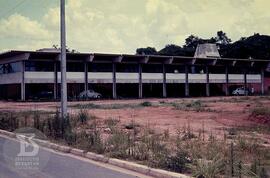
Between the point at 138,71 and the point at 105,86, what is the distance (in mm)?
6261

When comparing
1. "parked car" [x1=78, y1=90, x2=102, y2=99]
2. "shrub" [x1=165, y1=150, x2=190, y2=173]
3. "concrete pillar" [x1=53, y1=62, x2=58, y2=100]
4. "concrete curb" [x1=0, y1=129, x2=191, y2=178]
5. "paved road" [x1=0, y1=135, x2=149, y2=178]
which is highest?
"concrete pillar" [x1=53, y1=62, x2=58, y2=100]

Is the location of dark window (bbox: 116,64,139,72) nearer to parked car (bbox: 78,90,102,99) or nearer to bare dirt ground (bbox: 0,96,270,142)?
parked car (bbox: 78,90,102,99)

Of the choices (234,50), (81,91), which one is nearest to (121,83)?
(81,91)

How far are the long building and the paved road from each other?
46758 millimetres

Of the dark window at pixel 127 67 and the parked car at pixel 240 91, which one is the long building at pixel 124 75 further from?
the parked car at pixel 240 91

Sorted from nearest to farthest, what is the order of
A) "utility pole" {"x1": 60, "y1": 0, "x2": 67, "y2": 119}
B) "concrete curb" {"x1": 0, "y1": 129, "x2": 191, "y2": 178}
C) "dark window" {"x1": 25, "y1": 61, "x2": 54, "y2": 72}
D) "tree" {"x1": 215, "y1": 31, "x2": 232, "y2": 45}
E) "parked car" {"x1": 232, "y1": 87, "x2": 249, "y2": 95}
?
"concrete curb" {"x1": 0, "y1": 129, "x2": 191, "y2": 178}, "utility pole" {"x1": 60, "y1": 0, "x2": 67, "y2": 119}, "dark window" {"x1": 25, "y1": 61, "x2": 54, "y2": 72}, "parked car" {"x1": 232, "y1": 87, "x2": 249, "y2": 95}, "tree" {"x1": 215, "y1": 31, "x2": 232, "y2": 45}

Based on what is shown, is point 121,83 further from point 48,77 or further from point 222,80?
point 222,80

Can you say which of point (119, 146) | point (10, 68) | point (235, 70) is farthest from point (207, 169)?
point (235, 70)

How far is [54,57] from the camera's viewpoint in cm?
6062

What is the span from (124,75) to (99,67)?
452 centimetres

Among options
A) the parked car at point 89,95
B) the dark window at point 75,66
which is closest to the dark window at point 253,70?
the parked car at point 89,95

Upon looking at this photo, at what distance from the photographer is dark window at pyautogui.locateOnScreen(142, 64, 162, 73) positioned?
7044 cm

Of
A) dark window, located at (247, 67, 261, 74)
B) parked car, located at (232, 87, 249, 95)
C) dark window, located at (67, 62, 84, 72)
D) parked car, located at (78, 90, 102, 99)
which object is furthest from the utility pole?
dark window, located at (247, 67, 261, 74)

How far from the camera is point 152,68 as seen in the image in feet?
234
